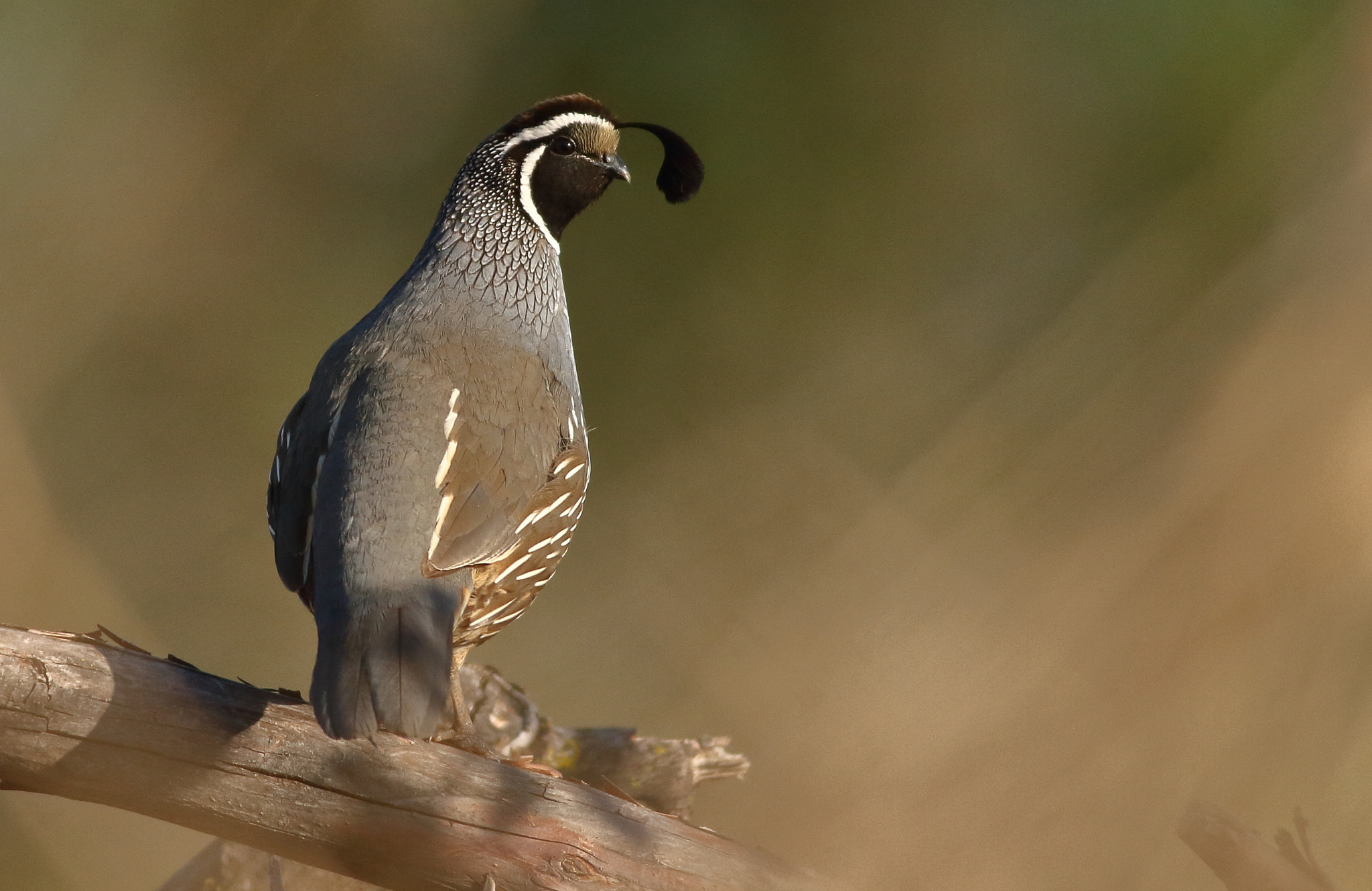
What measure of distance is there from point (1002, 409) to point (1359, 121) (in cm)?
211

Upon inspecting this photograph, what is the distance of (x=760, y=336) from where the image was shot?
698cm

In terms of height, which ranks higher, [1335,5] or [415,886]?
[1335,5]

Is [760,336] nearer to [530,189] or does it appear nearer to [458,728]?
[530,189]

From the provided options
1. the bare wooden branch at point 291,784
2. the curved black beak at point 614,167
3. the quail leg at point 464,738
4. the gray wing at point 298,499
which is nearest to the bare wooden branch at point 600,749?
the quail leg at point 464,738

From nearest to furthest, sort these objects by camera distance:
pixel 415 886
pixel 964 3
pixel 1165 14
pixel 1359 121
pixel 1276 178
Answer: pixel 415 886, pixel 1359 121, pixel 1276 178, pixel 1165 14, pixel 964 3

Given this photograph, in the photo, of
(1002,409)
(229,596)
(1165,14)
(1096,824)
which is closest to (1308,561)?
(1096,824)

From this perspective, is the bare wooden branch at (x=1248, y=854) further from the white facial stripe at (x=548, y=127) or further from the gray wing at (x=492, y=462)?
the white facial stripe at (x=548, y=127)

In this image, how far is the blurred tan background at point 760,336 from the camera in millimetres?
5172

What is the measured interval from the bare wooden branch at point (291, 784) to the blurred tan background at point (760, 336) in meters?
2.53

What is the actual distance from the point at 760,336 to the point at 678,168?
10.1 feet

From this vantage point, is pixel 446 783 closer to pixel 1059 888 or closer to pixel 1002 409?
pixel 1059 888

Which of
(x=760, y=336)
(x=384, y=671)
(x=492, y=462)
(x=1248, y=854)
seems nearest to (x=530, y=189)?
(x=492, y=462)

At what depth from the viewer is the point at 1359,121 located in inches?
207

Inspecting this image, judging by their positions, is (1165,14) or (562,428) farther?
(1165,14)
